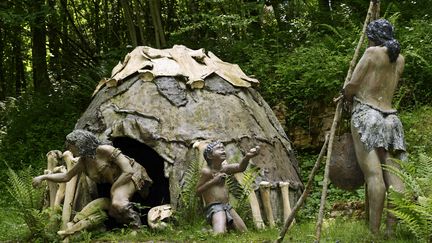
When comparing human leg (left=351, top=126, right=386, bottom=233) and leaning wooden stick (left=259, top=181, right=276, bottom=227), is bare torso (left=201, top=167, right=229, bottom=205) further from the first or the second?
human leg (left=351, top=126, right=386, bottom=233)

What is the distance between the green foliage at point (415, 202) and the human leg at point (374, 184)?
134mm

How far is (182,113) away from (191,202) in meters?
1.43

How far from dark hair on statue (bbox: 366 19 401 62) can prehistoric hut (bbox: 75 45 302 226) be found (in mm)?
2918

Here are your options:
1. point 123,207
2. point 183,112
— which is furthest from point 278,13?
point 123,207

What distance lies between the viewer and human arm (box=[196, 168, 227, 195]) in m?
7.38

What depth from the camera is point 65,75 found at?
16.0 meters

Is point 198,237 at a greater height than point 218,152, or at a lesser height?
lesser

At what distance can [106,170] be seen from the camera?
7.75m

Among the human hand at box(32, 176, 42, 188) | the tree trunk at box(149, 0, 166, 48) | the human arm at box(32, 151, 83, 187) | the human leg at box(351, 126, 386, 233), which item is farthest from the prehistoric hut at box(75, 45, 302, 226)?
the tree trunk at box(149, 0, 166, 48)

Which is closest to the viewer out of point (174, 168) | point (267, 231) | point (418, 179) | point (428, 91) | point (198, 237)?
point (418, 179)

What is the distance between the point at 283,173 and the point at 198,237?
2149mm

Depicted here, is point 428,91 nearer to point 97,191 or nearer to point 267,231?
point 267,231

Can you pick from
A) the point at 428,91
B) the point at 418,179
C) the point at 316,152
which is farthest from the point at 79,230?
the point at 428,91

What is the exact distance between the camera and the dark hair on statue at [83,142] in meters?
7.47
